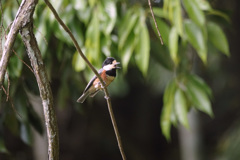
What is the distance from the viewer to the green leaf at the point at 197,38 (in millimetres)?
2804

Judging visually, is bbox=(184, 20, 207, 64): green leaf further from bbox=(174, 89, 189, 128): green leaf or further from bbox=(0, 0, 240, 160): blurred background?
bbox=(174, 89, 189, 128): green leaf

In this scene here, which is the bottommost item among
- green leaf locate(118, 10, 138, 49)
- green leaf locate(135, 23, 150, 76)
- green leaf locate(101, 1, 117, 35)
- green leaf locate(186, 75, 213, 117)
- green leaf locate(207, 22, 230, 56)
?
green leaf locate(186, 75, 213, 117)

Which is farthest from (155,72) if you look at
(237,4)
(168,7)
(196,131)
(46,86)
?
(46,86)

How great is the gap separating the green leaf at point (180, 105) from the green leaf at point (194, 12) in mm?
607

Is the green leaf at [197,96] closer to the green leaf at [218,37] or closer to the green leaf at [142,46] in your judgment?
the green leaf at [218,37]

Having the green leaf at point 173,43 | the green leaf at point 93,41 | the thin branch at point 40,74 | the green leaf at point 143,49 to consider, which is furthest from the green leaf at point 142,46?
the thin branch at point 40,74

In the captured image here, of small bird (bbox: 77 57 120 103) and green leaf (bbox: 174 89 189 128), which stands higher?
small bird (bbox: 77 57 120 103)

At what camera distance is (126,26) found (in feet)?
9.76

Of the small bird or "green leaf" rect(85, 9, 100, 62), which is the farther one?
"green leaf" rect(85, 9, 100, 62)

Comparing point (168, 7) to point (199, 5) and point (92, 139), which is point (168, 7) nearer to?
point (199, 5)

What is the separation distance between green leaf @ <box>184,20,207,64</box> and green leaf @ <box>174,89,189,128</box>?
0.40 meters

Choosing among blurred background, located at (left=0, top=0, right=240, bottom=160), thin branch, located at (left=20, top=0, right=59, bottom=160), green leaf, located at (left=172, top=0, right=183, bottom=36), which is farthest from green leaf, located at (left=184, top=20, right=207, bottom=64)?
thin branch, located at (left=20, top=0, right=59, bottom=160)

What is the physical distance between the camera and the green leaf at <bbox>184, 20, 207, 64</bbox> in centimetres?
280

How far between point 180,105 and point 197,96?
16cm
